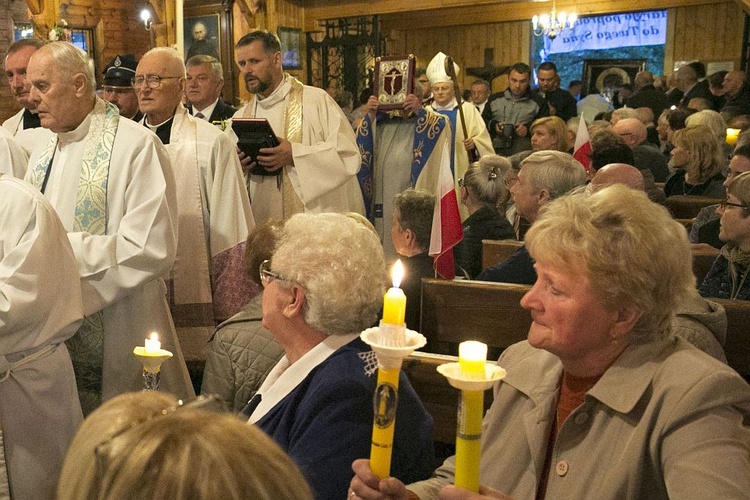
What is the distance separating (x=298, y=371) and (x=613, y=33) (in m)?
12.2

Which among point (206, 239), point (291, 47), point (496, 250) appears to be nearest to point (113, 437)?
point (206, 239)

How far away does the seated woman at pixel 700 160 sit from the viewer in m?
5.52

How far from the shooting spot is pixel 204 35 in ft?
37.5

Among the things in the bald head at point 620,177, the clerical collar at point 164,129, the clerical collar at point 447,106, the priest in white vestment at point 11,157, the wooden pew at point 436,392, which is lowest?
the wooden pew at point 436,392

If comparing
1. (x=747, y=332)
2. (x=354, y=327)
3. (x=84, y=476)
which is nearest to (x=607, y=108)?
(x=747, y=332)

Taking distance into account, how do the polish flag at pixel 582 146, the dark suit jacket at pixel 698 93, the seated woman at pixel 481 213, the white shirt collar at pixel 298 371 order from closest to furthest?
the white shirt collar at pixel 298 371 < the seated woman at pixel 481 213 < the polish flag at pixel 582 146 < the dark suit jacket at pixel 698 93

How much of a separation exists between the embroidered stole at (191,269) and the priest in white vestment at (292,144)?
540 mm

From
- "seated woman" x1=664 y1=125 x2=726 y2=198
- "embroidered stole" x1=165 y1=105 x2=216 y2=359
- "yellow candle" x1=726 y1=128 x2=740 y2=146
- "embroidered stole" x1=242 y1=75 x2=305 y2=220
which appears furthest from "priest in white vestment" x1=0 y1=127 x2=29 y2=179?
"yellow candle" x1=726 y1=128 x2=740 y2=146

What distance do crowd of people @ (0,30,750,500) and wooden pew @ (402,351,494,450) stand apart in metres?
0.44

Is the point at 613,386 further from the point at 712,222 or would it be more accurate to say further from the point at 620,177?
the point at 712,222

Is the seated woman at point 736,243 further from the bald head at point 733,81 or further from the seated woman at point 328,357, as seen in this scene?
the bald head at point 733,81

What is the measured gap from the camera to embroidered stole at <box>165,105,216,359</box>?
3896 mm

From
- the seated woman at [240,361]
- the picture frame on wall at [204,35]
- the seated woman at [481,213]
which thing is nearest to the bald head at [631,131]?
the seated woman at [481,213]

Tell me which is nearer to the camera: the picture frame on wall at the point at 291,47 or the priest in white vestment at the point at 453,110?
the priest in white vestment at the point at 453,110
